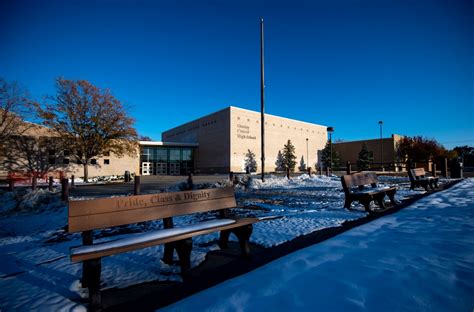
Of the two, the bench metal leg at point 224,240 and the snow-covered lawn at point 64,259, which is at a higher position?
the bench metal leg at point 224,240

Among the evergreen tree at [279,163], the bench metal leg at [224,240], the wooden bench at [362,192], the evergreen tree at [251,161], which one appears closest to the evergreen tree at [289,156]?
the evergreen tree at [279,163]

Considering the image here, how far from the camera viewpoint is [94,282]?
1999 mm

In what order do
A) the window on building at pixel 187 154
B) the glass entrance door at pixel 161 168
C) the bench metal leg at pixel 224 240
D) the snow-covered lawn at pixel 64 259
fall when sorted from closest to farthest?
the snow-covered lawn at pixel 64 259 < the bench metal leg at pixel 224 240 < the glass entrance door at pixel 161 168 < the window on building at pixel 187 154

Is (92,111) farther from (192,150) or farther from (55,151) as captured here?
(192,150)

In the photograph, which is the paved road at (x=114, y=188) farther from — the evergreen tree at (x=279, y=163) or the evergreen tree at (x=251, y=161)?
the evergreen tree at (x=279, y=163)

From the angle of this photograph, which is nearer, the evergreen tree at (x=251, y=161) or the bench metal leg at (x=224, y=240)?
the bench metal leg at (x=224, y=240)

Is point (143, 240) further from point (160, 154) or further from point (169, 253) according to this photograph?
point (160, 154)

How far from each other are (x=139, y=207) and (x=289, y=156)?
145ft

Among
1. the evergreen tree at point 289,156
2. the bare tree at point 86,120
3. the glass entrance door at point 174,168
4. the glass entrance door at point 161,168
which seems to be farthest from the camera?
the evergreen tree at point 289,156

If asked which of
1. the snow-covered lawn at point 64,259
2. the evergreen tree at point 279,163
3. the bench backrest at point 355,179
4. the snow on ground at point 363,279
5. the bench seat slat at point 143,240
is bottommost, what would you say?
the snow-covered lawn at point 64,259

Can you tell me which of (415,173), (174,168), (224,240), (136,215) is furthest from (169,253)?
(174,168)

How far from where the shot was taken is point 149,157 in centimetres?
4228

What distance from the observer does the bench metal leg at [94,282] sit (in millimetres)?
1929

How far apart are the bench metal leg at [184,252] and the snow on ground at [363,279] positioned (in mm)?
522
